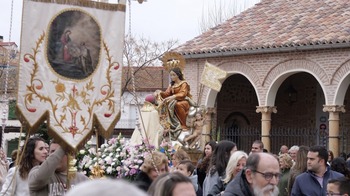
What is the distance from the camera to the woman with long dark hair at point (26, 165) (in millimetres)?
7004

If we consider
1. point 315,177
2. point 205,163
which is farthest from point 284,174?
point 315,177

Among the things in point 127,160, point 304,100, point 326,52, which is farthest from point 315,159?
point 304,100

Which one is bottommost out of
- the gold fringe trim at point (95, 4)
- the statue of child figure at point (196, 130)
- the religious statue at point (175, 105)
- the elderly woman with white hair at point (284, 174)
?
the elderly woman with white hair at point (284, 174)

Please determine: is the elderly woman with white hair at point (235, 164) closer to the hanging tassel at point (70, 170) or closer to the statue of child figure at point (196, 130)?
the hanging tassel at point (70, 170)

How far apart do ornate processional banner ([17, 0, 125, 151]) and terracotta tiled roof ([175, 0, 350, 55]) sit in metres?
16.7

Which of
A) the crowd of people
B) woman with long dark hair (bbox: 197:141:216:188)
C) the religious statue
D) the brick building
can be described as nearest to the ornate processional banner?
the crowd of people

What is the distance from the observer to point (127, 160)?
10227 mm

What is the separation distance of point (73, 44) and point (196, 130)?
36.5ft

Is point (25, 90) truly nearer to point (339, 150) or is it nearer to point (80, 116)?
point (80, 116)

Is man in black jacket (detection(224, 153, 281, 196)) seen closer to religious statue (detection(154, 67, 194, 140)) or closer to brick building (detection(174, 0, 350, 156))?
religious statue (detection(154, 67, 194, 140))

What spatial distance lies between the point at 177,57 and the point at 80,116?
1148cm

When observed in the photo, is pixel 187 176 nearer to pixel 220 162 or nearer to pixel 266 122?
pixel 220 162

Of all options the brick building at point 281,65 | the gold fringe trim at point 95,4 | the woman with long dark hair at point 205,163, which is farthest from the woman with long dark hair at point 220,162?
the brick building at point 281,65

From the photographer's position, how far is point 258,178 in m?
5.61
